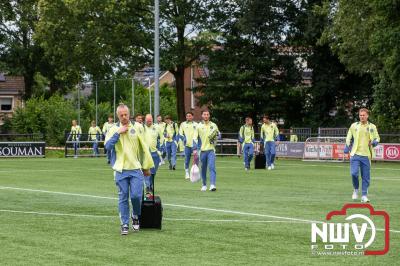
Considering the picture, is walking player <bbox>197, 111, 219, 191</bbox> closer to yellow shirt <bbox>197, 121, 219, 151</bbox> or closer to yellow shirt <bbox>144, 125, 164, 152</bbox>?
yellow shirt <bbox>197, 121, 219, 151</bbox>

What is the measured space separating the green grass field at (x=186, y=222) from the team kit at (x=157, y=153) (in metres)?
0.35

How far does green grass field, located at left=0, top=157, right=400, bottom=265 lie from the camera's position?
11688 mm

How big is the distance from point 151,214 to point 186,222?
45.0 inches

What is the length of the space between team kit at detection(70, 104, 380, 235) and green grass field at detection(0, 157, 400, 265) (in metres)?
0.35

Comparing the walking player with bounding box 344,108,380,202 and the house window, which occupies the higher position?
the house window

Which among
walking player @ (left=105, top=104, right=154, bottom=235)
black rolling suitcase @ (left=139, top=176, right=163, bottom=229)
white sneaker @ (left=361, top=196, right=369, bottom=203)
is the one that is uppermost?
walking player @ (left=105, top=104, right=154, bottom=235)

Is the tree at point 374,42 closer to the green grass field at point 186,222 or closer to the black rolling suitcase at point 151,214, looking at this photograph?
the green grass field at point 186,222

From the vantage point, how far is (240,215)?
16.9m

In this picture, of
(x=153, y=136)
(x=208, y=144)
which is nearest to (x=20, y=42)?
(x=153, y=136)

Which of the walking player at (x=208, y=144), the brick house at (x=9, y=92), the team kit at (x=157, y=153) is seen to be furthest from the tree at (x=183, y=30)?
the brick house at (x=9, y=92)

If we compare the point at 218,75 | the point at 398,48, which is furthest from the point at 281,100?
the point at 398,48

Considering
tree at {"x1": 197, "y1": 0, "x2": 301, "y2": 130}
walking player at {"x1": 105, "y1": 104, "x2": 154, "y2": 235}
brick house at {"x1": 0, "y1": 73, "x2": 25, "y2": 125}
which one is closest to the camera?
walking player at {"x1": 105, "y1": 104, "x2": 154, "y2": 235}

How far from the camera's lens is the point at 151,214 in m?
14.8

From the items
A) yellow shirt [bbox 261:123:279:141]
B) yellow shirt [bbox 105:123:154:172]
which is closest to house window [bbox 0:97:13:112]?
yellow shirt [bbox 261:123:279:141]
